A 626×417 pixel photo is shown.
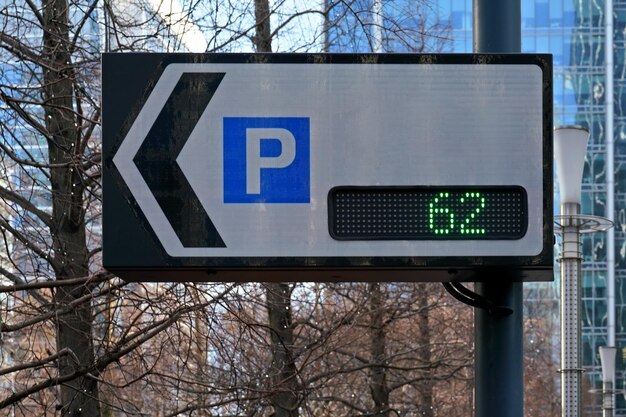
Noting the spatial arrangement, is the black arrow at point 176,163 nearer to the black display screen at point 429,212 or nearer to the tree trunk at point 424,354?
the black display screen at point 429,212

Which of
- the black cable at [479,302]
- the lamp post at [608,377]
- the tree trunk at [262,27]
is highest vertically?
the tree trunk at [262,27]

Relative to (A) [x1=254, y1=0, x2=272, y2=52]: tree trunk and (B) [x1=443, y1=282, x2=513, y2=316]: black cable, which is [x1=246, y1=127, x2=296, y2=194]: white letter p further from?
(A) [x1=254, y1=0, x2=272, y2=52]: tree trunk

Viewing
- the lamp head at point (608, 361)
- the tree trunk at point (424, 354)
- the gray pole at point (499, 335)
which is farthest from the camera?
the lamp head at point (608, 361)

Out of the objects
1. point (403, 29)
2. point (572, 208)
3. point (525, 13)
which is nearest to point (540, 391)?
point (572, 208)

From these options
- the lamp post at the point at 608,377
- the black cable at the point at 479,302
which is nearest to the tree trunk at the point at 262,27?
the black cable at the point at 479,302

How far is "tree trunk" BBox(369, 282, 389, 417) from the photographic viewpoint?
19.8 m

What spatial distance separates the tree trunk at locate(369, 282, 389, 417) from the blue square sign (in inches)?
584

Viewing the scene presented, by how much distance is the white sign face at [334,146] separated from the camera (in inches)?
164

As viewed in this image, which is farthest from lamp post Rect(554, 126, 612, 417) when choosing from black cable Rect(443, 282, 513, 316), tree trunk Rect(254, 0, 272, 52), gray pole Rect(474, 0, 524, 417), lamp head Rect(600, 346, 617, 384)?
lamp head Rect(600, 346, 617, 384)

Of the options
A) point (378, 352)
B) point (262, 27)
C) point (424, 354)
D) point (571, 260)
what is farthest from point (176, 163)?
point (424, 354)

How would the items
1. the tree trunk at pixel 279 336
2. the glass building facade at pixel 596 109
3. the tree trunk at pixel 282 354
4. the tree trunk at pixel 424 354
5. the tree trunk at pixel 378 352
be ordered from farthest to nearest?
the glass building facade at pixel 596 109 → the tree trunk at pixel 424 354 → the tree trunk at pixel 378 352 → the tree trunk at pixel 282 354 → the tree trunk at pixel 279 336

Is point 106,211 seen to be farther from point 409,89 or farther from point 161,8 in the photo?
point 161,8

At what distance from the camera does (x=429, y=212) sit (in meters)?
4.21

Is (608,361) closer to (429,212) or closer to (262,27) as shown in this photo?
(262,27)
